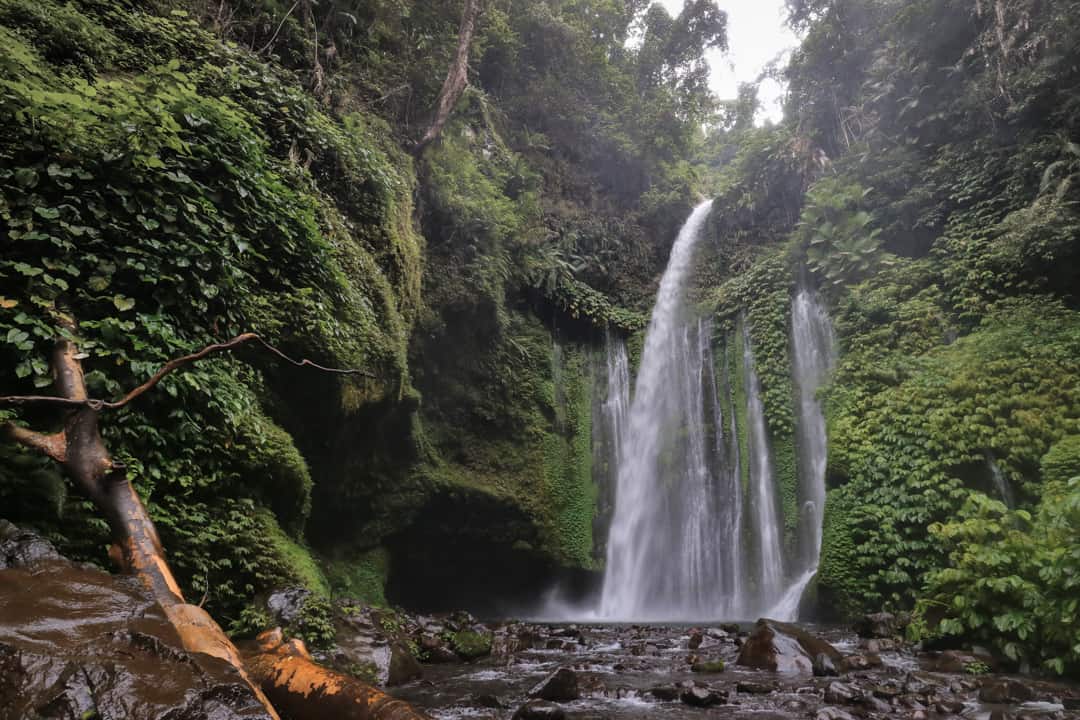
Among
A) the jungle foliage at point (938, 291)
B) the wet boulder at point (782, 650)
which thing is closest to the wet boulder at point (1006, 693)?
the jungle foliage at point (938, 291)

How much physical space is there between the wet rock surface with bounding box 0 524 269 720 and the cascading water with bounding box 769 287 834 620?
986cm

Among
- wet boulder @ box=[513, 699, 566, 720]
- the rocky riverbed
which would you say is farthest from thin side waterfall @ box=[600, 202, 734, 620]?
wet boulder @ box=[513, 699, 566, 720]

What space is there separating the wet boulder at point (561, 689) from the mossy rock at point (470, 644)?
1.87 meters

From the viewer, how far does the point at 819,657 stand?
5445mm

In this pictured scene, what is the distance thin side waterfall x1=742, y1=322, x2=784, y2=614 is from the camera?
37.1 feet

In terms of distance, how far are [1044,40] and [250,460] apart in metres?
15.8

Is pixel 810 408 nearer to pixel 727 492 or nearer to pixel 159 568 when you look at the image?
pixel 727 492

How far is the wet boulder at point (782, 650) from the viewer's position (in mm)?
5547

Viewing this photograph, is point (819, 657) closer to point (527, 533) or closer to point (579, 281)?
point (527, 533)

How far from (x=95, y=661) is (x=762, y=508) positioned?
39.8 feet

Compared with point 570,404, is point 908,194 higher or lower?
higher

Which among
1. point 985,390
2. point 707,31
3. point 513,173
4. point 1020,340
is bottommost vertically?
point 985,390

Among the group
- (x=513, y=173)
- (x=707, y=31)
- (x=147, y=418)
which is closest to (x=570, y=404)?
(x=513, y=173)

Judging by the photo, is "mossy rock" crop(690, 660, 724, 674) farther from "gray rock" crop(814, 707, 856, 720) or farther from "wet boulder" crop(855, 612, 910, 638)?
"wet boulder" crop(855, 612, 910, 638)
